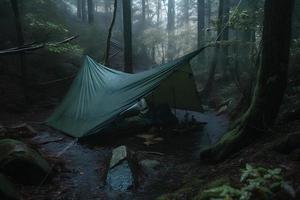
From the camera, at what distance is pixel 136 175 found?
5547 millimetres

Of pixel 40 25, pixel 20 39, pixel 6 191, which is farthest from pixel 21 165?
pixel 40 25

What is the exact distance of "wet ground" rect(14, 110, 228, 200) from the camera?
5.07 m

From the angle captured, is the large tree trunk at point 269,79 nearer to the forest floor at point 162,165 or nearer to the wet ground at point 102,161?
the forest floor at point 162,165

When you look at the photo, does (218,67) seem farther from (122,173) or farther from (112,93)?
(122,173)

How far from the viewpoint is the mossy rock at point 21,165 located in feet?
16.9

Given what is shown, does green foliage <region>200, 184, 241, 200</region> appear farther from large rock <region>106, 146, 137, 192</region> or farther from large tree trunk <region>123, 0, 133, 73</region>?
large tree trunk <region>123, 0, 133, 73</region>

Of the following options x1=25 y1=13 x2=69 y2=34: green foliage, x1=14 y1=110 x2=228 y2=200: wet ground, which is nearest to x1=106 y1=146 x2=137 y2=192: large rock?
x1=14 y1=110 x2=228 y2=200: wet ground

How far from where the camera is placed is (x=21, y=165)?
5191mm

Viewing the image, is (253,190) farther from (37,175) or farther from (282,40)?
(37,175)

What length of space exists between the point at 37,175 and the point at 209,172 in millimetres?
2522

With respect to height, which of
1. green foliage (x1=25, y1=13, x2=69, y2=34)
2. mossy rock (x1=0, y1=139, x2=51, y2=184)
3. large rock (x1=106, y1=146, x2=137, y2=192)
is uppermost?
green foliage (x1=25, y1=13, x2=69, y2=34)

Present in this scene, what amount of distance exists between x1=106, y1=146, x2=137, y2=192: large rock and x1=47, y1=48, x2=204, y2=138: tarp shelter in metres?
2.19

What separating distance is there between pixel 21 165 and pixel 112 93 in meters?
4.05

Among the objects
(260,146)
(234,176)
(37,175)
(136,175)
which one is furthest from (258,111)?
(37,175)
